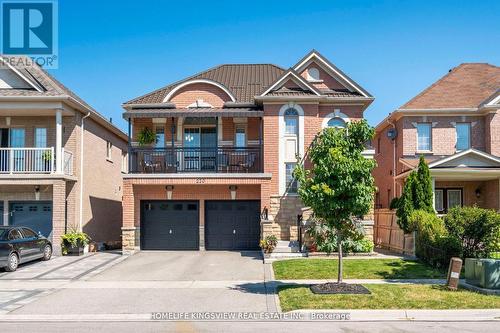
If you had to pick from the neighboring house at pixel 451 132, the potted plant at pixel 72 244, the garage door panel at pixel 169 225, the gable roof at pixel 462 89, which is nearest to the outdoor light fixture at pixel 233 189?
the garage door panel at pixel 169 225

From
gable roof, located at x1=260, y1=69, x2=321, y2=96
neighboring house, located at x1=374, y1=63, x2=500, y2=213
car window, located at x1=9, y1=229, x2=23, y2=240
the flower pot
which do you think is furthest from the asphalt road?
neighboring house, located at x1=374, y1=63, x2=500, y2=213

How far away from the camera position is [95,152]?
84.1 ft

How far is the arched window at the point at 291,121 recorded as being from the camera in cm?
2297

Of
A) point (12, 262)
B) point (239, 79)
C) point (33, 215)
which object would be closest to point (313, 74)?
point (239, 79)

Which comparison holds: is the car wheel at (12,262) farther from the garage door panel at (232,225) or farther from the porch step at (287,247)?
the porch step at (287,247)

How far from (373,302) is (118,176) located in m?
21.1

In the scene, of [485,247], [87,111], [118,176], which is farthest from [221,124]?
[485,247]

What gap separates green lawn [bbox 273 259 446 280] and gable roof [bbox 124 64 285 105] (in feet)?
29.0

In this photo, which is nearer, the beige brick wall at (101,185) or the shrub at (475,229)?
the shrub at (475,229)

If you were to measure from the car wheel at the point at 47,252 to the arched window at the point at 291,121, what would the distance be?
11.1 m

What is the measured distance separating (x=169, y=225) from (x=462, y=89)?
16610mm

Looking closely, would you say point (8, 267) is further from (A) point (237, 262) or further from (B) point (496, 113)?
(B) point (496, 113)

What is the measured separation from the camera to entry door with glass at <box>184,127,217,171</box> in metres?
22.7

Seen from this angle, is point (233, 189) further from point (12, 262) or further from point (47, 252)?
point (12, 262)
